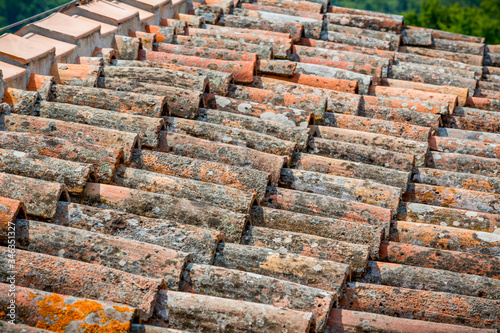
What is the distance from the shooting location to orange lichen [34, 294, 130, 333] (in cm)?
283

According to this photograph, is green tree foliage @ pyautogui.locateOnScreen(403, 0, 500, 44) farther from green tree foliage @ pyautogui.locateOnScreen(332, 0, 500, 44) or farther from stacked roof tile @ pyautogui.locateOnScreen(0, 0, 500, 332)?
stacked roof tile @ pyautogui.locateOnScreen(0, 0, 500, 332)

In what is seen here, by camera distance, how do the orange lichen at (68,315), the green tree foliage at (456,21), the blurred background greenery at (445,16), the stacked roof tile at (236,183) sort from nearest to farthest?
1. the orange lichen at (68,315)
2. the stacked roof tile at (236,183)
3. the green tree foliage at (456,21)
4. the blurred background greenery at (445,16)

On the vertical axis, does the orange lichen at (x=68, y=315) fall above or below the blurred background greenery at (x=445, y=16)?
above

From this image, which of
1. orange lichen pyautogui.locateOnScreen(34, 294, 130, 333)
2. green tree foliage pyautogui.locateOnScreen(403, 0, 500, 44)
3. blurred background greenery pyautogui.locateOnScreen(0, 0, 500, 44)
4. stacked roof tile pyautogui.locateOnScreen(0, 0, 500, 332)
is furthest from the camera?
blurred background greenery pyautogui.locateOnScreen(0, 0, 500, 44)

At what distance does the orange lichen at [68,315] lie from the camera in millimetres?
2828

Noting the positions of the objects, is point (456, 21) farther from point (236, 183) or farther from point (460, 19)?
point (236, 183)

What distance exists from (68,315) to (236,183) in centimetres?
173

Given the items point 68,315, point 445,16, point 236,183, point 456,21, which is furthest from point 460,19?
point 68,315

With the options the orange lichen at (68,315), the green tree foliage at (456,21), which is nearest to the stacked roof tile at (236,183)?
the orange lichen at (68,315)

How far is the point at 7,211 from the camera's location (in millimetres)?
3514

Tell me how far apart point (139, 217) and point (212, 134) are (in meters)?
1.31

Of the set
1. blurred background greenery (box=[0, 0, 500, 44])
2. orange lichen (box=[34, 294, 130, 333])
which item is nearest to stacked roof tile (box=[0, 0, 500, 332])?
orange lichen (box=[34, 294, 130, 333])

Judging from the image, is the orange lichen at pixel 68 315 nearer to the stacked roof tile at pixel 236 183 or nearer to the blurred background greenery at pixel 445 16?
the stacked roof tile at pixel 236 183

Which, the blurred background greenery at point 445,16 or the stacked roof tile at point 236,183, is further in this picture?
the blurred background greenery at point 445,16
